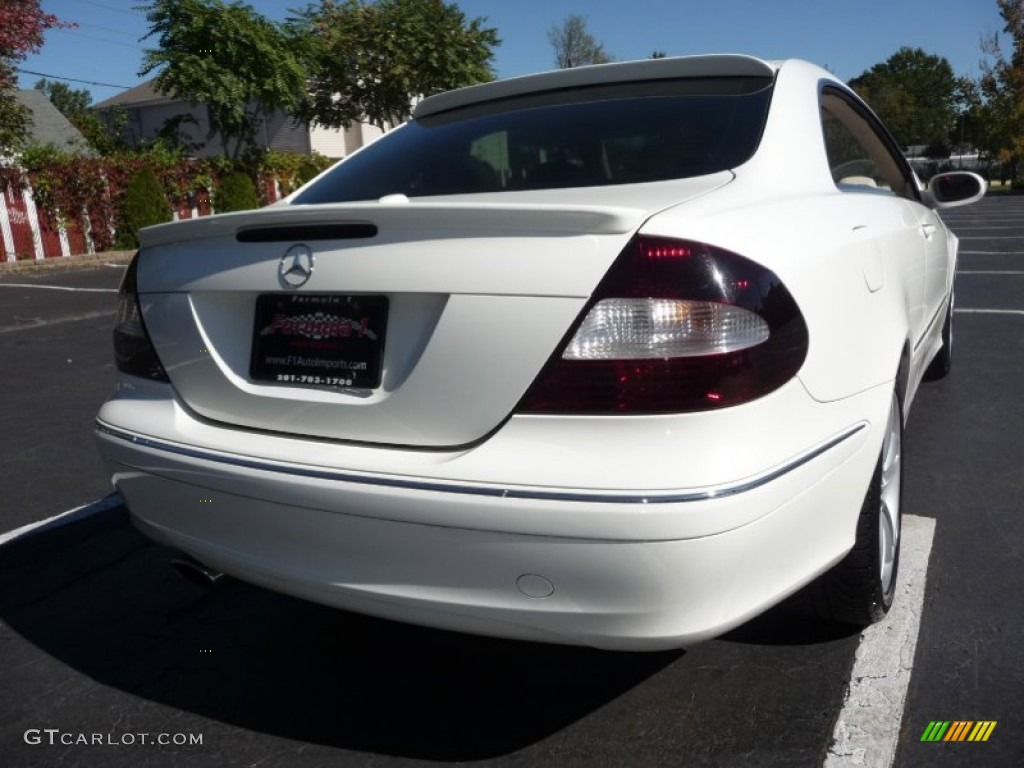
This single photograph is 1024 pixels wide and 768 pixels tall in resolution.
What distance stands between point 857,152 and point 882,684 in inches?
80.5

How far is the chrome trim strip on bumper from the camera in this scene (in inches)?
67.5

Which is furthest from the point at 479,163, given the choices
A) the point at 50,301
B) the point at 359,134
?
the point at 359,134

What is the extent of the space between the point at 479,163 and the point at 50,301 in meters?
10.1

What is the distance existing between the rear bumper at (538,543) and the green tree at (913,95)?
68.7 m

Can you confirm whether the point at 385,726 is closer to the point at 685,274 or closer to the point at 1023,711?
the point at 685,274

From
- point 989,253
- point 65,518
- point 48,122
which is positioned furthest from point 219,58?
point 48,122

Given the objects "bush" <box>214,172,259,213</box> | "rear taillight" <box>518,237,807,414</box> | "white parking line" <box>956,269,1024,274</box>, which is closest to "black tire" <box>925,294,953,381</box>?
"rear taillight" <box>518,237,807,414</box>

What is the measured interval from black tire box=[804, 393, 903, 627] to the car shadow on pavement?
45cm

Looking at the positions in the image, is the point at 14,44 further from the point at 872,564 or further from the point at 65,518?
the point at 872,564

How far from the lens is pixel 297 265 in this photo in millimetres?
2070

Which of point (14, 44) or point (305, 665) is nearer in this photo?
point (305, 665)

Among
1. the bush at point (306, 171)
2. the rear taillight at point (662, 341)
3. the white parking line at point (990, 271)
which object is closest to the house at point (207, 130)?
the bush at point (306, 171)

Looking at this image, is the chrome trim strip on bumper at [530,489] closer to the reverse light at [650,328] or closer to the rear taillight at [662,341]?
the rear taillight at [662,341]

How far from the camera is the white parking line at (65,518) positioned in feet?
11.5
